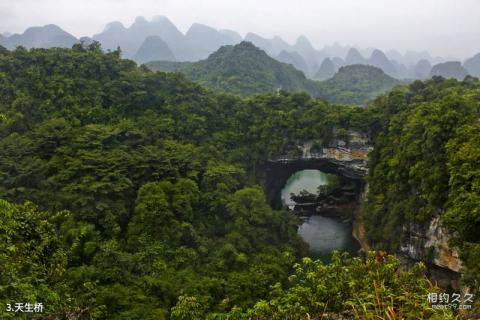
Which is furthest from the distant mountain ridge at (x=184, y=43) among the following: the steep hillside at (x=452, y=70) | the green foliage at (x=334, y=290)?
the green foliage at (x=334, y=290)

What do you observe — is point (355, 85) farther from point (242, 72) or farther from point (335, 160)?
point (335, 160)

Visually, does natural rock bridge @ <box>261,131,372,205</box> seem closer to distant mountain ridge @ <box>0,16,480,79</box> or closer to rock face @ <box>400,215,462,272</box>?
rock face @ <box>400,215,462,272</box>

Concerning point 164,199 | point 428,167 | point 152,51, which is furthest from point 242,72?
point 152,51

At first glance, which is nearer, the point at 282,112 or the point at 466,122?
the point at 466,122

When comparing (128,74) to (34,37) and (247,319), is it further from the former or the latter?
(34,37)

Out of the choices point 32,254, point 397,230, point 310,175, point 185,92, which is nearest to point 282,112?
point 185,92

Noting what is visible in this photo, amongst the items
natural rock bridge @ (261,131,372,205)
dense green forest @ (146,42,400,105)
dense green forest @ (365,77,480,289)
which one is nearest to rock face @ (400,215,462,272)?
dense green forest @ (365,77,480,289)

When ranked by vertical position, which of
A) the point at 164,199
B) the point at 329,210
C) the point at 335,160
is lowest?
the point at 329,210
